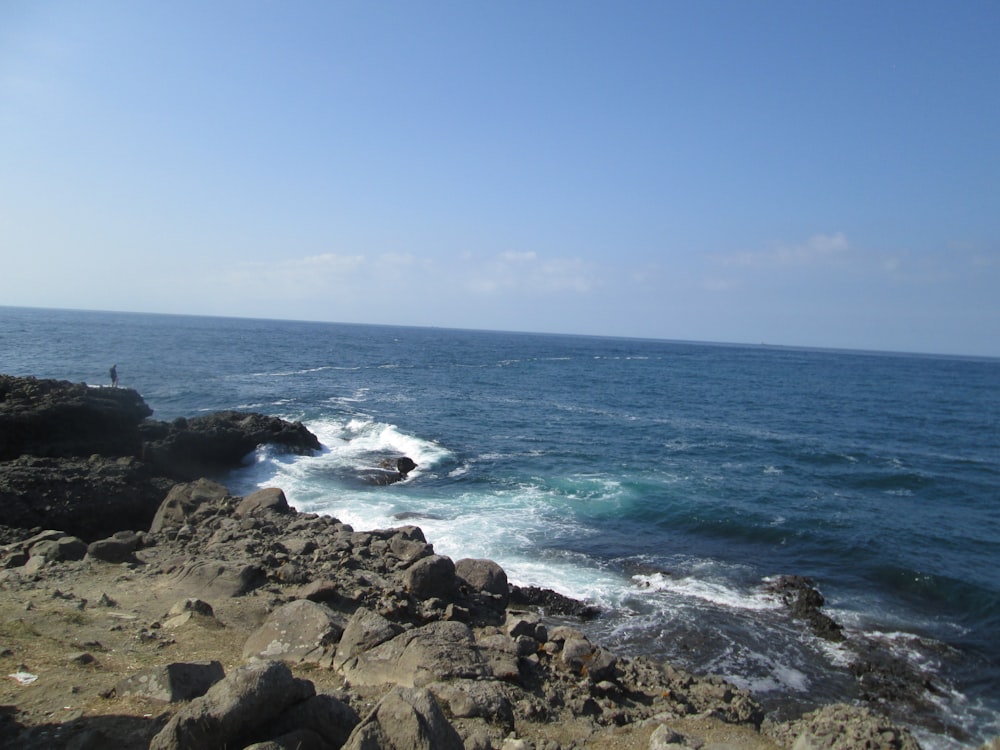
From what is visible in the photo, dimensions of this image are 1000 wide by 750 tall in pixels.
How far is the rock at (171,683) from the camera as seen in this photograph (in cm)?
834

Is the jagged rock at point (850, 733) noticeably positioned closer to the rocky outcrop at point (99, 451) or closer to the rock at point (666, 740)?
the rock at point (666, 740)

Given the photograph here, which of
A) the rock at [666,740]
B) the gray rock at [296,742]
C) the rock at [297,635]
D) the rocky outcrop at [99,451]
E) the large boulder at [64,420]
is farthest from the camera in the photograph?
the large boulder at [64,420]

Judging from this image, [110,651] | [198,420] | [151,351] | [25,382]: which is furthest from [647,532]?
[151,351]

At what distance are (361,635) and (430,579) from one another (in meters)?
3.84

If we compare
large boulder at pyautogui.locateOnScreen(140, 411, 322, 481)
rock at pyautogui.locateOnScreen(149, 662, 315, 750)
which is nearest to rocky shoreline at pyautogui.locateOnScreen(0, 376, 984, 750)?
rock at pyautogui.locateOnScreen(149, 662, 315, 750)

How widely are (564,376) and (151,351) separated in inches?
2235

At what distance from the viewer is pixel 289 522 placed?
66.2ft

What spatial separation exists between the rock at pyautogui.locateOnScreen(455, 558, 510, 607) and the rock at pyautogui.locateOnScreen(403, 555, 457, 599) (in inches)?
43.1

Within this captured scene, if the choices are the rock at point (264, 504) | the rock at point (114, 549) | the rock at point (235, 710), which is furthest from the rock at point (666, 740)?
the rock at point (264, 504)

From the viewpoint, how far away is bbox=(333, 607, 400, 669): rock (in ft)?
35.8

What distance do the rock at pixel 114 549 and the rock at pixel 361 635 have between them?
8.77 m

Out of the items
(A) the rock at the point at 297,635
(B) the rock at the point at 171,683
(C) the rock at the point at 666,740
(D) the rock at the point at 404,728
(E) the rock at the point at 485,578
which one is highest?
(D) the rock at the point at 404,728

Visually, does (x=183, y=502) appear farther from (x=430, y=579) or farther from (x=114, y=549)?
(x=430, y=579)

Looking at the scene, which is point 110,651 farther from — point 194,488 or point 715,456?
point 715,456
